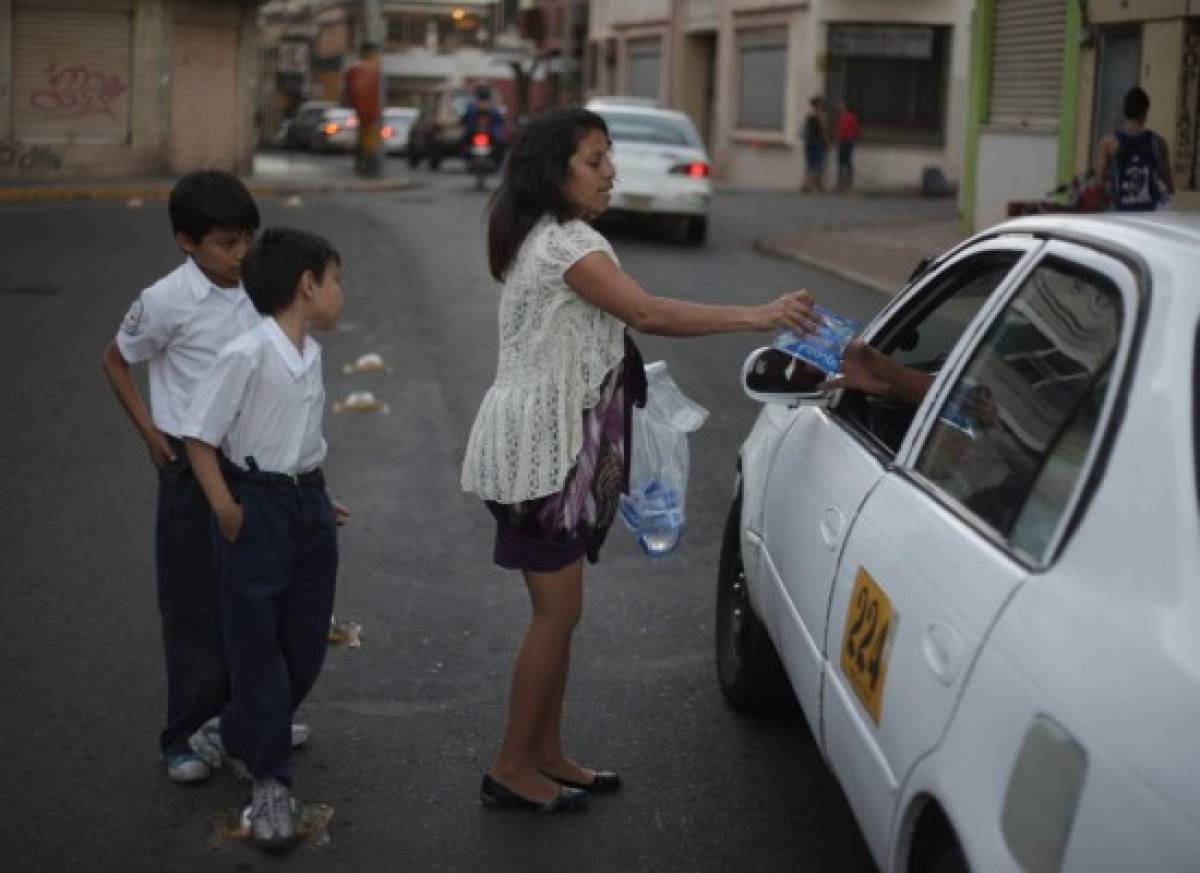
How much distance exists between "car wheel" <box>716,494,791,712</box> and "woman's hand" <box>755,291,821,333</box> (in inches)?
43.7

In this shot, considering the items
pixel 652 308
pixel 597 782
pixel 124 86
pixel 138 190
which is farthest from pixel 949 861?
pixel 124 86

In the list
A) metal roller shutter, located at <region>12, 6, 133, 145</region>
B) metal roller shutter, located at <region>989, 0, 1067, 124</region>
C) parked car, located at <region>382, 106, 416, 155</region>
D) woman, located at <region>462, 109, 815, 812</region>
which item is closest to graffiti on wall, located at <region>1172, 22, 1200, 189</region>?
metal roller shutter, located at <region>989, 0, 1067, 124</region>

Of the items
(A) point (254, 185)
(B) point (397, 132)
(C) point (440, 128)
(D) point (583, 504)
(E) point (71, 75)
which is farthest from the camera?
(B) point (397, 132)

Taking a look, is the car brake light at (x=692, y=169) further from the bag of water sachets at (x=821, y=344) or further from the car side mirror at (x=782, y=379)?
the bag of water sachets at (x=821, y=344)

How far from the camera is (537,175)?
4.38 m

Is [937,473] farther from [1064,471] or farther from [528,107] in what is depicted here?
Result: [528,107]

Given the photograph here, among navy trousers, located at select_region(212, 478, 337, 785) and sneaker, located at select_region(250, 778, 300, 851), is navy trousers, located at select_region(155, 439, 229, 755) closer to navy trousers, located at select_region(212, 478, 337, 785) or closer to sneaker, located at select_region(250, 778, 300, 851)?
navy trousers, located at select_region(212, 478, 337, 785)

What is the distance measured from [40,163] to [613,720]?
1078 inches

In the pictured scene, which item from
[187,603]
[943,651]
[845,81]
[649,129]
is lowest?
[187,603]

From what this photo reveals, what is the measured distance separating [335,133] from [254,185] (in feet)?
64.0

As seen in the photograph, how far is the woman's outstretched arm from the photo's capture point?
4215 millimetres

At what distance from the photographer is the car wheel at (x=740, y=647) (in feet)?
16.9

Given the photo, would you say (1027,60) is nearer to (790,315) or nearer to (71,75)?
(71,75)

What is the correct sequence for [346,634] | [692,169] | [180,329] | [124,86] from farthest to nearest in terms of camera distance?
[124,86], [692,169], [346,634], [180,329]
